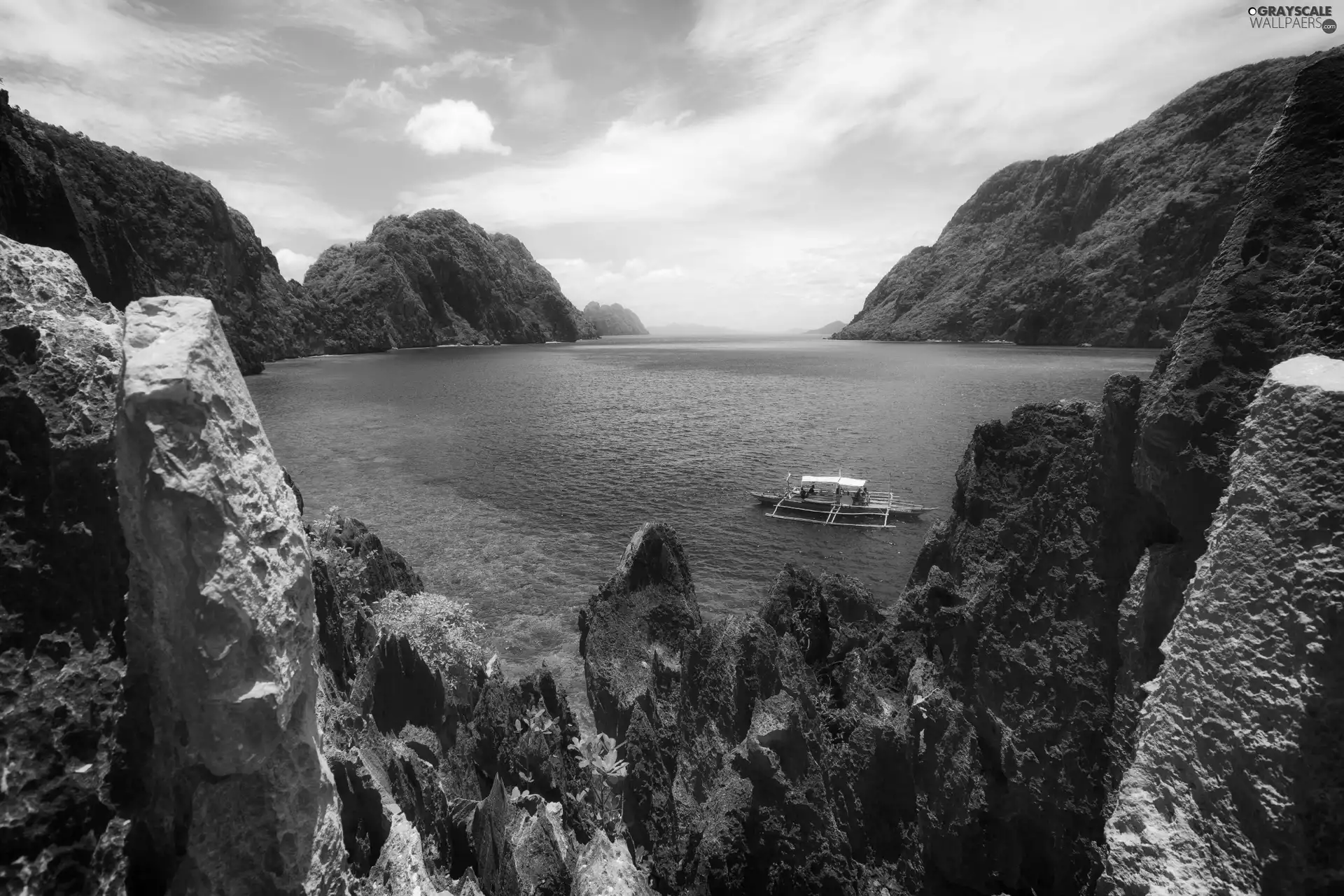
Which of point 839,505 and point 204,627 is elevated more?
point 204,627

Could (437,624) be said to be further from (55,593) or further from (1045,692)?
(55,593)

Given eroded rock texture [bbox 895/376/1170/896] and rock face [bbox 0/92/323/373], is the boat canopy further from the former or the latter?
rock face [bbox 0/92/323/373]

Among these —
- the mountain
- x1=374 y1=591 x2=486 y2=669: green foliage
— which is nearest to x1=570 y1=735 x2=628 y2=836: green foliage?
x1=374 y1=591 x2=486 y2=669: green foliage

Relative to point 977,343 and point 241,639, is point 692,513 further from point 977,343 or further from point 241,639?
point 977,343

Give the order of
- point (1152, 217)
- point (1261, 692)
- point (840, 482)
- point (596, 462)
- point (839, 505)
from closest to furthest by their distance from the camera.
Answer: point (1261, 692) < point (840, 482) < point (839, 505) < point (596, 462) < point (1152, 217)

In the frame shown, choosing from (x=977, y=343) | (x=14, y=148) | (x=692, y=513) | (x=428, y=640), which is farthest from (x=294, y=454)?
(x=977, y=343)

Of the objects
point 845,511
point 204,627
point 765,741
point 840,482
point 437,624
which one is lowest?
point 845,511

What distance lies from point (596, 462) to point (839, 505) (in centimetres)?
2150

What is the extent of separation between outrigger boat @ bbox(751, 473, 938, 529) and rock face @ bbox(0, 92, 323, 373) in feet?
175

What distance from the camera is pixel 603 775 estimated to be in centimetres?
1355

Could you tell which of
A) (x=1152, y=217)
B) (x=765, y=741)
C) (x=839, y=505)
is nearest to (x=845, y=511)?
(x=839, y=505)

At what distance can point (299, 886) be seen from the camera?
4988 mm

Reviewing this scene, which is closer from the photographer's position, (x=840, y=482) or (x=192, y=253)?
(x=840, y=482)

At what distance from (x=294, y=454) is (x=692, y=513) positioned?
1358 inches
